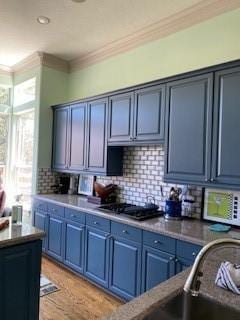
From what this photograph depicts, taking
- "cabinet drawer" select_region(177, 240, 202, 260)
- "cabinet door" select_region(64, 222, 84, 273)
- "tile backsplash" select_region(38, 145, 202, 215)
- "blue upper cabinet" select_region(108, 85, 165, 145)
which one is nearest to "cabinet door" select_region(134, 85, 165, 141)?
"blue upper cabinet" select_region(108, 85, 165, 145)

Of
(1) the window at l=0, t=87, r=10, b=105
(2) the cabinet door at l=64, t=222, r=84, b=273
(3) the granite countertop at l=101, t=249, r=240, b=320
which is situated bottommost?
(2) the cabinet door at l=64, t=222, r=84, b=273

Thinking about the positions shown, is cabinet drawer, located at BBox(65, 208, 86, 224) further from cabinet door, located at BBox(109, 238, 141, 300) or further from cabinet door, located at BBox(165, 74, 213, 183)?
cabinet door, located at BBox(165, 74, 213, 183)

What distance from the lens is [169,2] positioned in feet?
9.66

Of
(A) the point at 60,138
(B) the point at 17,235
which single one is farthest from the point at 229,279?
(A) the point at 60,138

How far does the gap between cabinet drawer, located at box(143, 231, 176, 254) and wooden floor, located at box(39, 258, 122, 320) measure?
81 cm

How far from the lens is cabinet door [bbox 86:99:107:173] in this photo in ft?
11.9

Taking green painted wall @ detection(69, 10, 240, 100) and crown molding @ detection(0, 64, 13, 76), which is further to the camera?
crown molding @ detection(0, 64, 13, 76)

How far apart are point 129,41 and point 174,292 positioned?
3.34m

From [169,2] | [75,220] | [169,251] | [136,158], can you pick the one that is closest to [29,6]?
[169,2]

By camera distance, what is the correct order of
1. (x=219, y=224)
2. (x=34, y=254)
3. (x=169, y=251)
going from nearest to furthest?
(x=34, y=254), (x=169, y=251), (x=219, y=224)

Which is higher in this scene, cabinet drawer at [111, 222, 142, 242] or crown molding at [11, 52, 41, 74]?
crown molding at [11, 52, 41, 74]

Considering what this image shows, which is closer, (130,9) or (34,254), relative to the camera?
(34,254)

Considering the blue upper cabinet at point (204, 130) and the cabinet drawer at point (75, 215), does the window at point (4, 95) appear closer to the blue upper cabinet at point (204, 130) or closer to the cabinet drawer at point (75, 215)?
the cabinet drawer at point (75, 215)

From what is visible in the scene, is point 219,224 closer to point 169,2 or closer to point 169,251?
point 169,251
